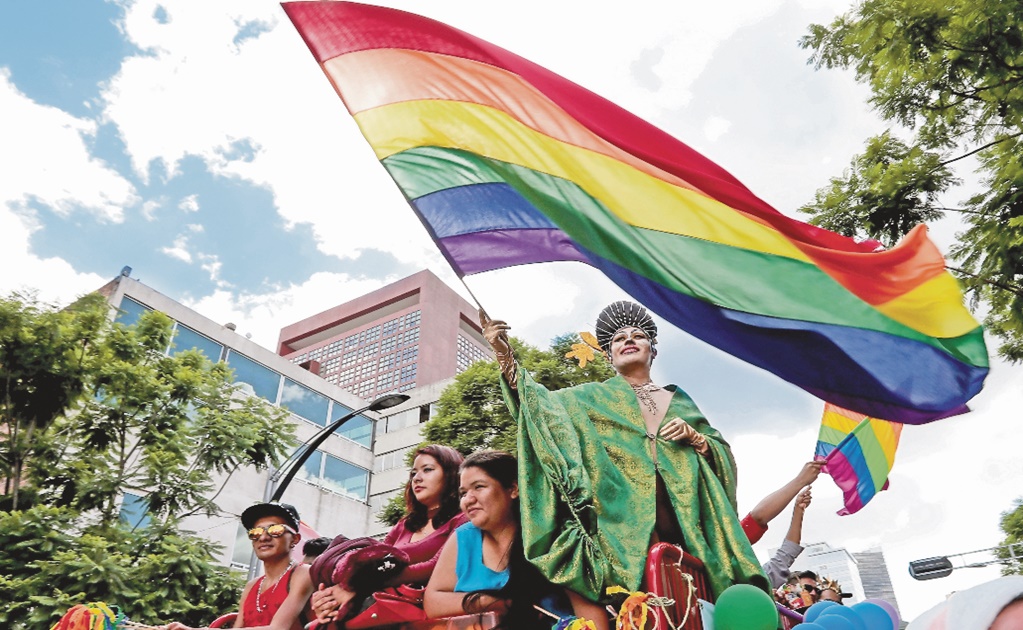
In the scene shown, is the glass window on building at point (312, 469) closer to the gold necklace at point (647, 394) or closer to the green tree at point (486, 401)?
the green tree at point (486, 401)

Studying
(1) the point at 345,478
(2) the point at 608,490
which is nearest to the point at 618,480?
(2) the point at 608,490

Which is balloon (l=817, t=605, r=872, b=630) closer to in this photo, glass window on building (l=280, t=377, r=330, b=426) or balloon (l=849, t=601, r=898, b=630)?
balloon (l=849, t=601, r=898, b=630)

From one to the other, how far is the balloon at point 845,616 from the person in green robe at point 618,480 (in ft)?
1.10

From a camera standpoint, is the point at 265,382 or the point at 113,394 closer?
the point at 113,394

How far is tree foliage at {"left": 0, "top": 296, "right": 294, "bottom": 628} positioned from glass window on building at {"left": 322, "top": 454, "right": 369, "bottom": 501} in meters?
12.9

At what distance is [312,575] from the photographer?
3303mm

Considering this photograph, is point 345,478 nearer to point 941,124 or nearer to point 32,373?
point 32,373

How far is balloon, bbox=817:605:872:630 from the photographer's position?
3.28 metres

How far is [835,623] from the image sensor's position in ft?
10.6

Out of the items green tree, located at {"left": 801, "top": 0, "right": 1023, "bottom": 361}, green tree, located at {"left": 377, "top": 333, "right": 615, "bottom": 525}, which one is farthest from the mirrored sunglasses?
green tree, located at {"left": 377, "top": 333, "right": 615, "bottom": 525}

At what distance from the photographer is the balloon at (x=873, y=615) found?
3.36 m

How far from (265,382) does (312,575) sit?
21.9 meters

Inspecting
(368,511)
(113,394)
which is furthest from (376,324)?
(113,394)

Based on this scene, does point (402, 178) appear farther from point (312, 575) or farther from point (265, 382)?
point (265, 382)
